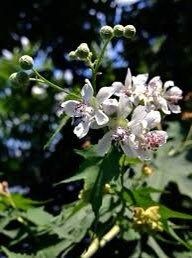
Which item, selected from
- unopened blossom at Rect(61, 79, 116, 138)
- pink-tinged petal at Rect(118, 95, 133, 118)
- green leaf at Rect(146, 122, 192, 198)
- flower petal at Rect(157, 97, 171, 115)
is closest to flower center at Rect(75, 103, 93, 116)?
unopened blossom at Rect(61, 79, 116, 138)

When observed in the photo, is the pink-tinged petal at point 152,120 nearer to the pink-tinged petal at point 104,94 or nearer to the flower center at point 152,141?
the flower center at point 152,141

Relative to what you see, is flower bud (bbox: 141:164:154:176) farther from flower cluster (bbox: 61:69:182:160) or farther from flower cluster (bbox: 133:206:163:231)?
flower cluster (bbox: 61:69:182:160)

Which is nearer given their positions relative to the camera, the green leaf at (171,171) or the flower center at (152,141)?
the flower center at (152,141)

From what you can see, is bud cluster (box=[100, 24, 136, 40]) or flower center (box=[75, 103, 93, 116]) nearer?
flower center (box=[75, 103, 93, 116])

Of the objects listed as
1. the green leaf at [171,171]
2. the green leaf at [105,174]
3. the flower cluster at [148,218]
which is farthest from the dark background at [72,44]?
the green leaf at [105,174]

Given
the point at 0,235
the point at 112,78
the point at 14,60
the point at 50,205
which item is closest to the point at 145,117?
the point at 0,235

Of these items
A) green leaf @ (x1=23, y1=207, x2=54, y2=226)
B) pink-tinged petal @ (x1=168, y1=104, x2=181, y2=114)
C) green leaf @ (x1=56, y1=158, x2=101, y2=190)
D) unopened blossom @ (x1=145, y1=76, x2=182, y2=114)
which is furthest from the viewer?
green leaf @ (x1=23, y1=207, x2=54, y2=226)
